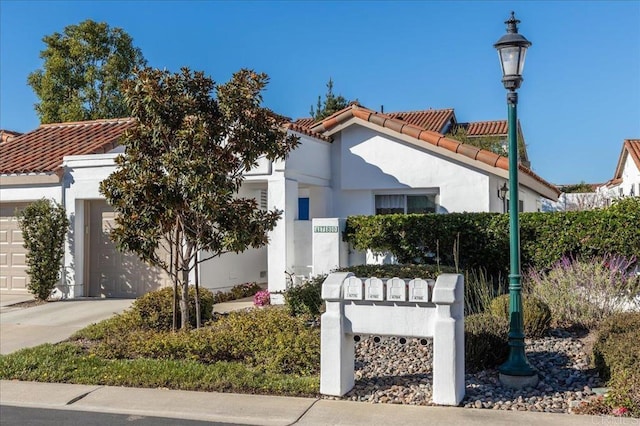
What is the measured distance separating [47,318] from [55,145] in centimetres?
631

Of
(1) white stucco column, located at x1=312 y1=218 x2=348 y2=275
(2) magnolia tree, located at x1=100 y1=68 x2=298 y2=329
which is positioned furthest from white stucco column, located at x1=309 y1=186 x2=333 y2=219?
(2) magnolia tree, located at x1=100 y1=68 x2=298 y2=329

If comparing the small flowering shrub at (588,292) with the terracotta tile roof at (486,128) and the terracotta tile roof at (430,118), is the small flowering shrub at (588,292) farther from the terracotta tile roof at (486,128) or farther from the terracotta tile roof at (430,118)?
the terracotta tile roof at (486,128)

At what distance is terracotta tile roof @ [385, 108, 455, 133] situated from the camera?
2946 centimetres

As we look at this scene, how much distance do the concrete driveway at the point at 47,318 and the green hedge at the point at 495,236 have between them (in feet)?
17.7

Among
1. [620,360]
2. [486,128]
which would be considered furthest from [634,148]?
[620,360]

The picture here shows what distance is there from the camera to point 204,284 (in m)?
14.2

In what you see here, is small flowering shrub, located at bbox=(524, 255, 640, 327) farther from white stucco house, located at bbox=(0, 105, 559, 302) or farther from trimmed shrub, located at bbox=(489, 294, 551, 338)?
white stucco house, located at bbox=(0, 105, 559, 302)

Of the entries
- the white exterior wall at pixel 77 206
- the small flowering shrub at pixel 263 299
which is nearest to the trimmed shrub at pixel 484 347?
the small flowering shrub at pixel 263 299

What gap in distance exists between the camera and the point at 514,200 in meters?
7.85

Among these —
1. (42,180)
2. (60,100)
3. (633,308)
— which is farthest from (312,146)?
(60,100)

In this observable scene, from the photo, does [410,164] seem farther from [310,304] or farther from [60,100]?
[60,100]

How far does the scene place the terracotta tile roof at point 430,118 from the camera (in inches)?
1160

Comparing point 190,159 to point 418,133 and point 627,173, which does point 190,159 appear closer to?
point 418,133

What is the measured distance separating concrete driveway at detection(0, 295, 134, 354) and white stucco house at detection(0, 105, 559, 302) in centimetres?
91
